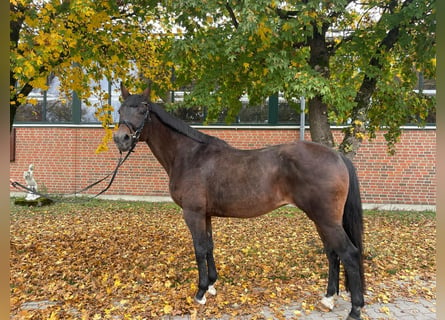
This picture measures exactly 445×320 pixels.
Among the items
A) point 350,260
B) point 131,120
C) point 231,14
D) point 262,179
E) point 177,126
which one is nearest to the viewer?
point 350,260

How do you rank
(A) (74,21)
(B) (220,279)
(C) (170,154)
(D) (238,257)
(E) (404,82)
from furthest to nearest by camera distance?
(E) (404,82) < (D) (238,257) < (A) (74,21) < (B) (220,279) < (C) (170,154)

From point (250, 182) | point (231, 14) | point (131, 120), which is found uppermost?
point (231, 14)

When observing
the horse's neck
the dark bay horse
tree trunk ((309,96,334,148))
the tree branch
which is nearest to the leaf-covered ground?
the dark bay horse

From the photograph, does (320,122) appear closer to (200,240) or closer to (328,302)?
(328,302)

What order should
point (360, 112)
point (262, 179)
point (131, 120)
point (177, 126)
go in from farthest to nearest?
1. point (360, 112)
2. point (177, 126)
3. point (131, 120)
4. point (262, 179)

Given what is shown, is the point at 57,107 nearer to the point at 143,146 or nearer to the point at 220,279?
the point at 143,146

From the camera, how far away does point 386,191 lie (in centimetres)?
1087

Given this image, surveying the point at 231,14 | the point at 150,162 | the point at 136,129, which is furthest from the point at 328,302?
the point at 150,162

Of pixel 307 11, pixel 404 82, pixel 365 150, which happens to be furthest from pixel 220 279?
pixel 365 150

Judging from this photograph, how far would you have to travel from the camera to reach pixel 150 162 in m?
12.1

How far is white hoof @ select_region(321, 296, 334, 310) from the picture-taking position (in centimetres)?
381

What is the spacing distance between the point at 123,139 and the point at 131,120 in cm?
26

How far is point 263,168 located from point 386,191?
28.8 feet

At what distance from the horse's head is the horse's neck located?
180 millimetres
